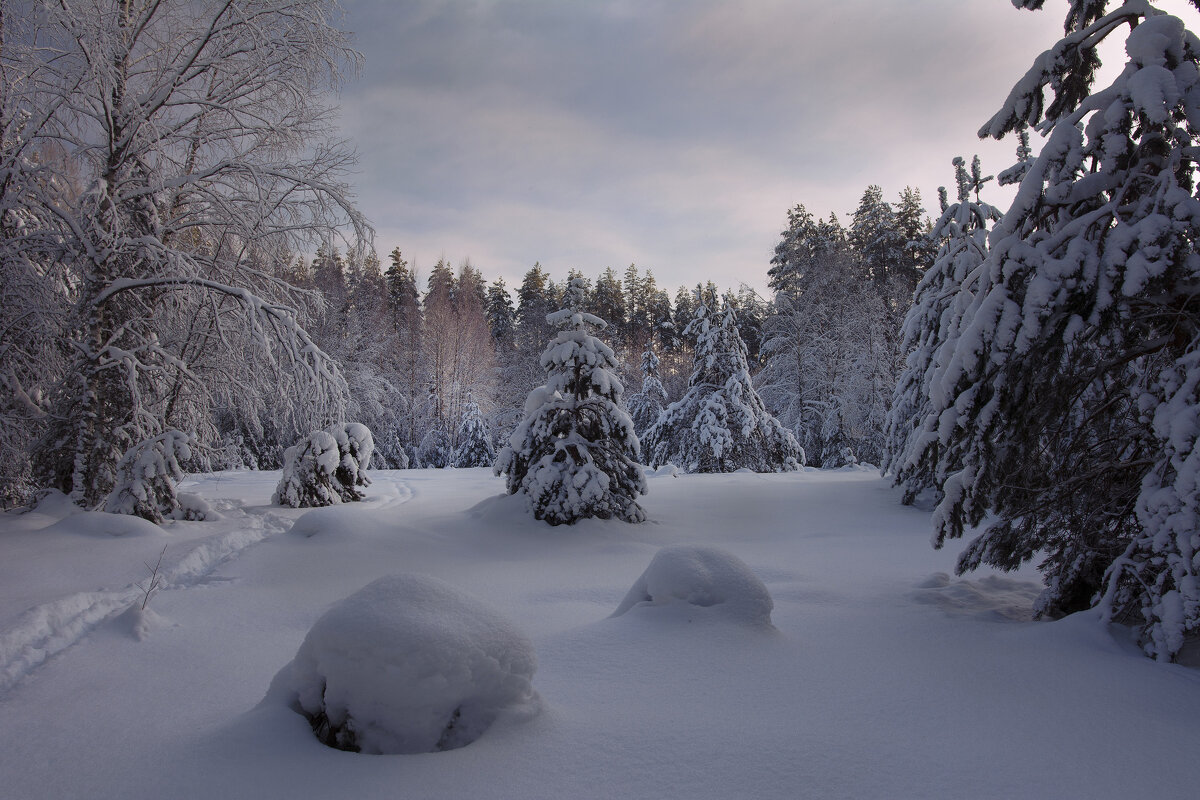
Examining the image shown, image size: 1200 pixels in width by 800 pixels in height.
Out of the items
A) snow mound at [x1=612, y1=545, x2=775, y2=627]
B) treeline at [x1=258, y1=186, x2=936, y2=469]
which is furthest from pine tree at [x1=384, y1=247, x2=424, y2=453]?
snow mound at [x1=612, y1=545, x2=775, y2=627]

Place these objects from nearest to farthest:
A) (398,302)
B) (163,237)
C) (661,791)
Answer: (661,791) → (163,237) → (398,302)

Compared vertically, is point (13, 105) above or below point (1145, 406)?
above

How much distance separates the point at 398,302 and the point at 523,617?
40.8 metres

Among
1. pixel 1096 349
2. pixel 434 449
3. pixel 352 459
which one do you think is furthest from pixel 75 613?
pixel 434 449

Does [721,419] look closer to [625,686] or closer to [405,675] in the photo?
[625,686]

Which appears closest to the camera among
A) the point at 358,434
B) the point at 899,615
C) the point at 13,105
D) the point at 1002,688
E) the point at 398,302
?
the point at 1002,688

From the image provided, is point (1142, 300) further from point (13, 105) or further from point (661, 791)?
point (13, 105)

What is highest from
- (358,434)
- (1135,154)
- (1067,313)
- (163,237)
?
(163,237)

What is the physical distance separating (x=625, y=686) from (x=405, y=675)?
4.16 ft

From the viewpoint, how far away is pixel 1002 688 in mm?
3283

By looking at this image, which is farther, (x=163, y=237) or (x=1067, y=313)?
(x=163, y=237)

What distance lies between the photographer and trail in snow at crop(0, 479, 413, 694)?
3832 mm

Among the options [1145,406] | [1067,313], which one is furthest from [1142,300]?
[1145,406]

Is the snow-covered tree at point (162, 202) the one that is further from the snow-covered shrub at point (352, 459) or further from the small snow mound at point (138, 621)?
the small snow mound at point (138, 621)
